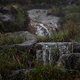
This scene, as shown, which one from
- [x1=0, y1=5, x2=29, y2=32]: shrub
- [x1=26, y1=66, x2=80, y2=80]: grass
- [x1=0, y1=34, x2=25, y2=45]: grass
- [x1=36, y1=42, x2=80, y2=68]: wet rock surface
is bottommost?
[x1=26, y1=66, x2=80, y2=80]: grass

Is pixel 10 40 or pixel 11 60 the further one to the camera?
pixel 10 40

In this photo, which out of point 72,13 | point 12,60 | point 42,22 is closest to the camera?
point 12,60

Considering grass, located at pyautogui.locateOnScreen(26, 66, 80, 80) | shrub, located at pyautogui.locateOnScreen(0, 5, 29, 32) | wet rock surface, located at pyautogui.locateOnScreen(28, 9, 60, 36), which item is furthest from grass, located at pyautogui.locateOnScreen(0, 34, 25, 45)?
grass, located at pyautogui.locateOnScreen(26, 66, 80, 80)

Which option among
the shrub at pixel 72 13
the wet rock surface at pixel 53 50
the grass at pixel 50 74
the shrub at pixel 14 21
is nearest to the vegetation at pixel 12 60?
the wet rock surface at pixel 53 50

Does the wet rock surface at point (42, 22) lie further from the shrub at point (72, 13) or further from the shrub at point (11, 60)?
the shrub at point (11, 60)

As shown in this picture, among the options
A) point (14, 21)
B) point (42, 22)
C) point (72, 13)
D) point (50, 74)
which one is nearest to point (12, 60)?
point (50, 74)

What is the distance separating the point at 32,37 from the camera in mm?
13094

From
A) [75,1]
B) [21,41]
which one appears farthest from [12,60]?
[75,1]

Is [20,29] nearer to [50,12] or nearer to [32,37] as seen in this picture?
[32,37]

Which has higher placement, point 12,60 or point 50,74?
point 12,60

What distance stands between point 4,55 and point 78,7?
336 inches

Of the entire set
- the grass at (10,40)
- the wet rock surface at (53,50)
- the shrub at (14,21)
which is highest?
the shrub at (14,21)

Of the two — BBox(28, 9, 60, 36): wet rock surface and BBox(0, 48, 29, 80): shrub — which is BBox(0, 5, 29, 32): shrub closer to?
BBox(28, 9, 60, 36): wet rock surface

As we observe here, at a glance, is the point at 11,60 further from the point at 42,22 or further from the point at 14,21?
the point at 42,22
